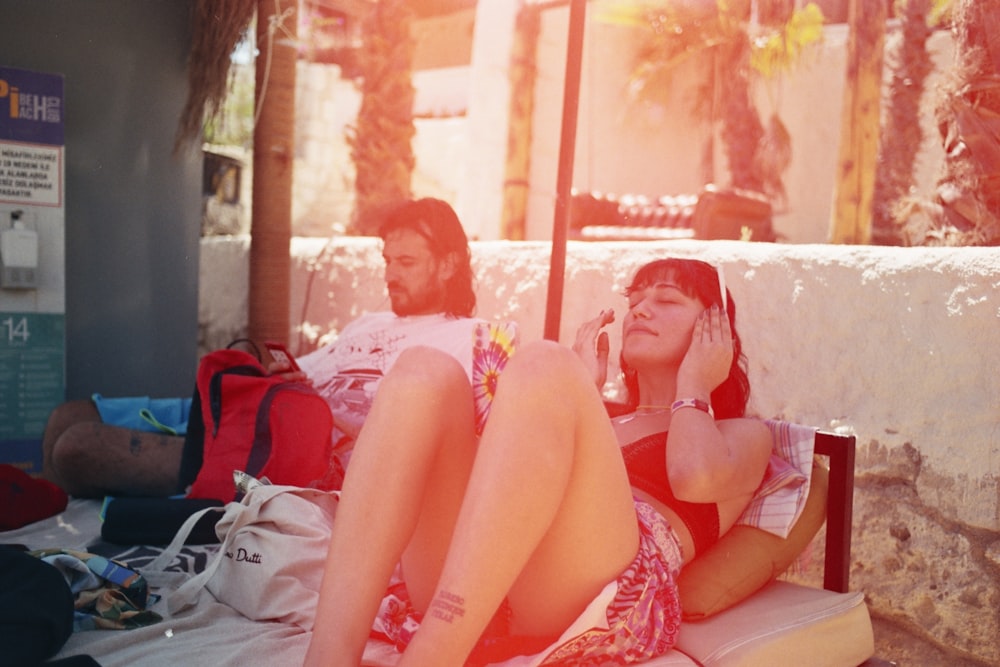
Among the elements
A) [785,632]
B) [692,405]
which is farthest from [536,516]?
[785,632]

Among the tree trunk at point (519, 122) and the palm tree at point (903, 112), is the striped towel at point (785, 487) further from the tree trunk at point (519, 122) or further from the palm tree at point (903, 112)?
the palm tree at point (903, 112)

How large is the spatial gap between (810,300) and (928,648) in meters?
1.29

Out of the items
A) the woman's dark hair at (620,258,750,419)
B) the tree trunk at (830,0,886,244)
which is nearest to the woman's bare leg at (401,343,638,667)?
the woman's dark hair at (620,258,750,419)

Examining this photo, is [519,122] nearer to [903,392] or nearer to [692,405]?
[903,392]

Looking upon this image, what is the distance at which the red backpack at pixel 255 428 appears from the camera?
3.12m

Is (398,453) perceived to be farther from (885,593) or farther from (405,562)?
A: (885,593)

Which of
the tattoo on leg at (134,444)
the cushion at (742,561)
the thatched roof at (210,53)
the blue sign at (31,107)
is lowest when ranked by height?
the tattoo on leg at (134,444)

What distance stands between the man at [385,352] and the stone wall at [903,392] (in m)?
0.90

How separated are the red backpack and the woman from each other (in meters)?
1.07

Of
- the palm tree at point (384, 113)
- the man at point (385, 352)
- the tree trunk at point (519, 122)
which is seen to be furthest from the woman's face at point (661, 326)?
the palm tree at point (384, 113)

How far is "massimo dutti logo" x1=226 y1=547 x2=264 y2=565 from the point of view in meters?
2.31

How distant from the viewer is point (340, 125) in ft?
44.5

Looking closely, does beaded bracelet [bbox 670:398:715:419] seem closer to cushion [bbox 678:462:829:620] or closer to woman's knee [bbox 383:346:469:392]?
cushion [bbox 678:462:829:620]

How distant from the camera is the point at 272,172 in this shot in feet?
15.2
